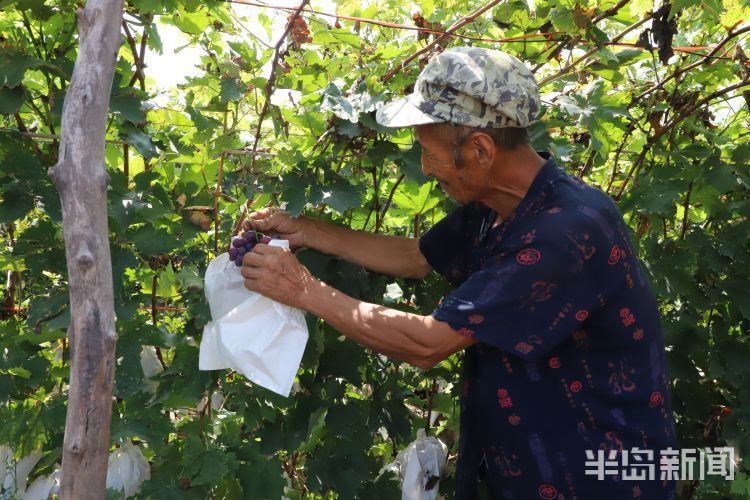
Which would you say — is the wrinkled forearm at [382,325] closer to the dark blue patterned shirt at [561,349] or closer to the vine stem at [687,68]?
the dark blue patterned shirt at [561,349]

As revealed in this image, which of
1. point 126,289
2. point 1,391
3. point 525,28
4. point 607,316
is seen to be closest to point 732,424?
point 607,316

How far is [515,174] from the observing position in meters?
2.32

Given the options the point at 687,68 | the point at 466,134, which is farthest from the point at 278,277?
the point at 687,68

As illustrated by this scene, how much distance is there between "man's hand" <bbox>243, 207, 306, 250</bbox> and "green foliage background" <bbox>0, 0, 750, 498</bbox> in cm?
6

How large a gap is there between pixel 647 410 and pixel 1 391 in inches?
75.1

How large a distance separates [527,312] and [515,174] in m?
0.42

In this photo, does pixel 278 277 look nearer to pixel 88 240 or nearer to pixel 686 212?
pixel 88 240

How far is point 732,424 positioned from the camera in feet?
11.8

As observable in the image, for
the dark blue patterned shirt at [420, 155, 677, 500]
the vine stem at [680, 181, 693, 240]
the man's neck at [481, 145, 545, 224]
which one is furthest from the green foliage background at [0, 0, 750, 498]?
the dark blue patterned shirt at [420, 155, 677, 500]

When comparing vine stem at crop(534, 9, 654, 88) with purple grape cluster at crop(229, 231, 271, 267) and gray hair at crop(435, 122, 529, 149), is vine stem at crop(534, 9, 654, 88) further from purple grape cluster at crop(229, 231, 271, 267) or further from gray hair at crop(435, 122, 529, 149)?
purple grape cluster at crop(229, 231, 271, 267)

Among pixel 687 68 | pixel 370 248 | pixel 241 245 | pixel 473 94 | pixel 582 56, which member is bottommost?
pixel 241 245

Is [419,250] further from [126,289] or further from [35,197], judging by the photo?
[35,197]

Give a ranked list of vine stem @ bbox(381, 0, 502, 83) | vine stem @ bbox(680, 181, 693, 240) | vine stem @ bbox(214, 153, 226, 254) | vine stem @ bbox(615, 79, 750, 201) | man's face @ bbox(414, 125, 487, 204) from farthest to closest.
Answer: vine stem @ bbox(680, 181, 693, 240) < vine stem @ bbox(615, 79, 750, 201) < vine stem @ bbox(381, 0, 502, 83) < vine stem @ bbox(214, 153, 226, 254) < man's face @ bbox(414, 125, 487, 204)

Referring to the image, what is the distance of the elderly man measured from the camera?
2.13 meters
